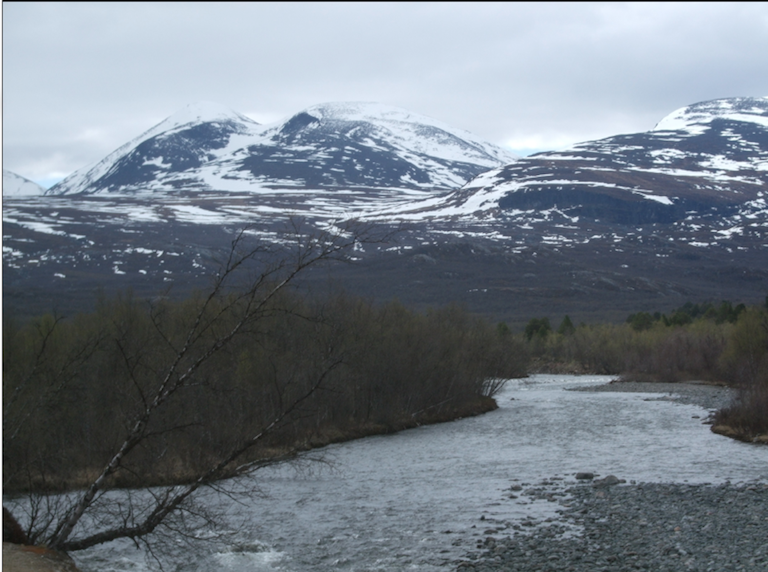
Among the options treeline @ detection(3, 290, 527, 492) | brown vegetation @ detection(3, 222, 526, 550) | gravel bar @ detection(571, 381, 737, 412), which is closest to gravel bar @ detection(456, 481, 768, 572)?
brown vegetation @ detection(3, 222, 526, 550)

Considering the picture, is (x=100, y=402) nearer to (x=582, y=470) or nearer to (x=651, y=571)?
(x=582, y=470)

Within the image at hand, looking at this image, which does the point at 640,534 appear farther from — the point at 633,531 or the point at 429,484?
the point at 429,484

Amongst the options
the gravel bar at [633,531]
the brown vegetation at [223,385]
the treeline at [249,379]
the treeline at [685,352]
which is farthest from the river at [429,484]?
the treeline at [685,352]

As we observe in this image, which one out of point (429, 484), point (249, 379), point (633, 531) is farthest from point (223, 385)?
point (249, 379)

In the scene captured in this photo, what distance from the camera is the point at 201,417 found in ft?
92.1

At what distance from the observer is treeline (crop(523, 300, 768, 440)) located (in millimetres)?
33906

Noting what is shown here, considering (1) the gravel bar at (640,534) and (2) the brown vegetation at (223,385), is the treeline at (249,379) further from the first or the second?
(1) the gravel bar at (640,534)

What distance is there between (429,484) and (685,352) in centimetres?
5928

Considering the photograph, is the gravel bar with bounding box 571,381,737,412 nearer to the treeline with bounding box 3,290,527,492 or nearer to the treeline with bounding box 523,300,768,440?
the treeline with bounding box 523,300,768,440

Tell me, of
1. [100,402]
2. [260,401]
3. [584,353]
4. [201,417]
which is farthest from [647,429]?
[584,353]

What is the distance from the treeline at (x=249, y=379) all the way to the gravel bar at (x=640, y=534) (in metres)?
5.76

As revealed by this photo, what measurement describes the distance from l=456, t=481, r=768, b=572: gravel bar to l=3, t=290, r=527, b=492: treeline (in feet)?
18.9

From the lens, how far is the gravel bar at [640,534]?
14.1 m

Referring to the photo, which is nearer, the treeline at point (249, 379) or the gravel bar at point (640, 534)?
the gravel bar at point (640, 534)
